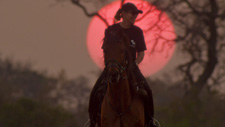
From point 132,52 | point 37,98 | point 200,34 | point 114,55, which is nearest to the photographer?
point 114,55

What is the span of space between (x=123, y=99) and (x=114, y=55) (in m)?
1.15

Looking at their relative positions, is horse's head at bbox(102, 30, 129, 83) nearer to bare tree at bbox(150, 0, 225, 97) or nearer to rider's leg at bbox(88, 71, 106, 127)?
rider's leg at bbox(88, 71, 106, 127)

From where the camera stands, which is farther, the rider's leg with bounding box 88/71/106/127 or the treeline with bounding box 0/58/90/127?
the treeline with bounding box 0/58/90/127

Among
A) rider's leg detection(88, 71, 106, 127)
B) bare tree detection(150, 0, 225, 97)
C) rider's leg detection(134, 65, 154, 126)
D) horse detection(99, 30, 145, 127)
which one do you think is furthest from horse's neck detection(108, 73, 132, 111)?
bare tree detection(150, 0, 225, 97)

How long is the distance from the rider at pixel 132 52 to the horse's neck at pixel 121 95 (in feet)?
1.59

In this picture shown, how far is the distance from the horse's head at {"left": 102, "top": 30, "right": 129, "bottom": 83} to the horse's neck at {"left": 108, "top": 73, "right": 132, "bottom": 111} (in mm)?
260

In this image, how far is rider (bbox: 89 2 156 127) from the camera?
9.46 meters

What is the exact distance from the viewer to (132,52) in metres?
9.41

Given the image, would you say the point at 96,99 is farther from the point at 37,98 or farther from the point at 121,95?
the point at 37,98

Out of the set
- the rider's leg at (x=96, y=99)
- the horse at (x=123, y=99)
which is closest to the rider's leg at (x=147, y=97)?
the horse at (x=123, y=99)

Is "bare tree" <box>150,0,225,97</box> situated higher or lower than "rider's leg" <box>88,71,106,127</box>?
higher

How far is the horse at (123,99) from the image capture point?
875 cm

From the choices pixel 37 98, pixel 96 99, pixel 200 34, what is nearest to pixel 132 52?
pixel 96 99

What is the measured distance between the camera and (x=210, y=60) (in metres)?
31.6
